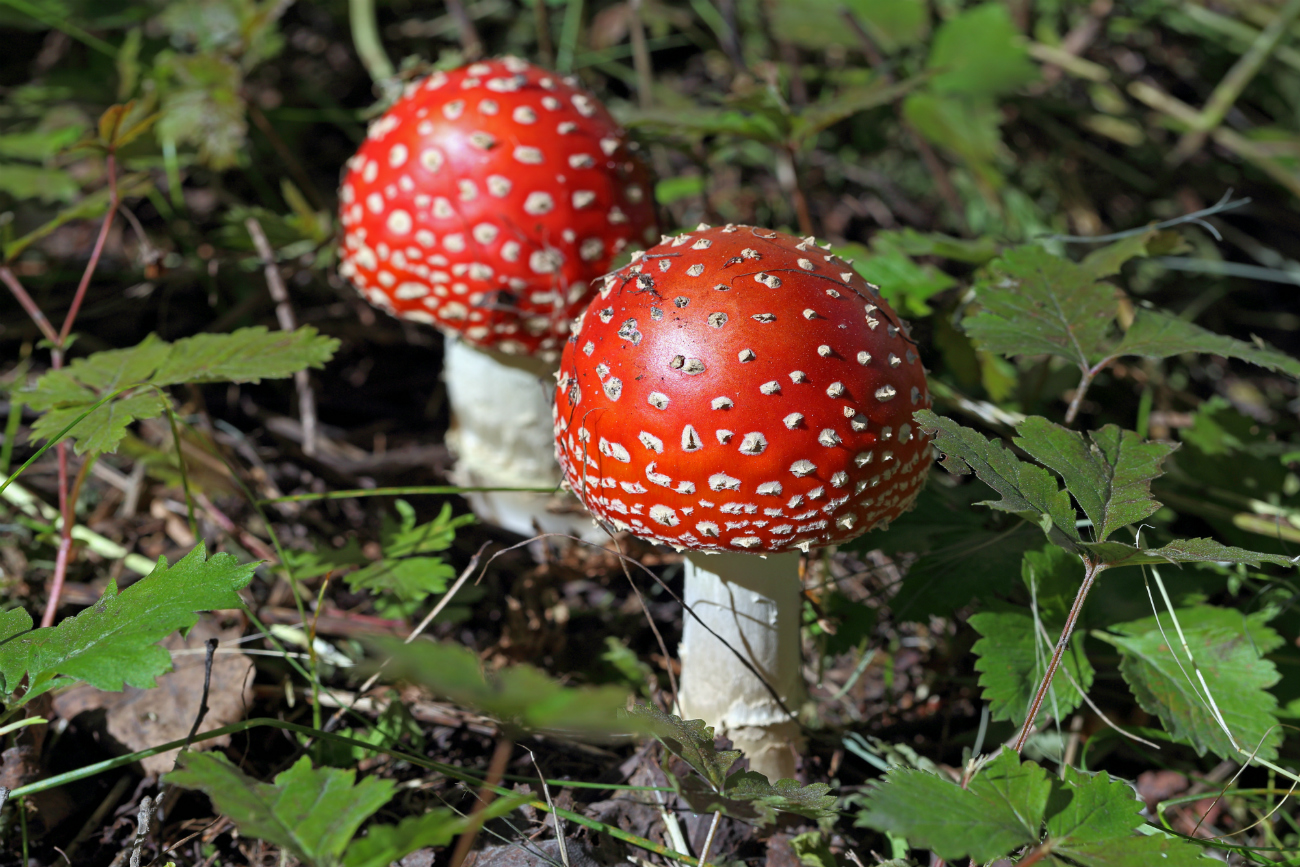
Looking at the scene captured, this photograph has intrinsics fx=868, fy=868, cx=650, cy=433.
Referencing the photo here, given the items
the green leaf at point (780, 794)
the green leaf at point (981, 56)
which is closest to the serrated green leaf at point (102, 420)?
the green leaf at point (780, 794)

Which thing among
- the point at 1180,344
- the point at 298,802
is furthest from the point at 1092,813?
the point at 298,802

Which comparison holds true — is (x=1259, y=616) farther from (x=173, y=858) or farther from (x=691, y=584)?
(x=173, y=858)

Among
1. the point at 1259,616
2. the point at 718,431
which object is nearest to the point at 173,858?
the point at 718,431

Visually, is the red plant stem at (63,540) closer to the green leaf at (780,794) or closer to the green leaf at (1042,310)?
the green leaf at (780,794)

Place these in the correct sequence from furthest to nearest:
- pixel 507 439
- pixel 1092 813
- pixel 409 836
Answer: pixel 507 439, pixel 1092 813, pixel 409 836

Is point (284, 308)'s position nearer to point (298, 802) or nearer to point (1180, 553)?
point (298, 802)

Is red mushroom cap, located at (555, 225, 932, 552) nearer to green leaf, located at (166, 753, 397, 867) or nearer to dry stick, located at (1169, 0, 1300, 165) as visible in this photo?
green leaf, located at (166, 753, 397, 867)
